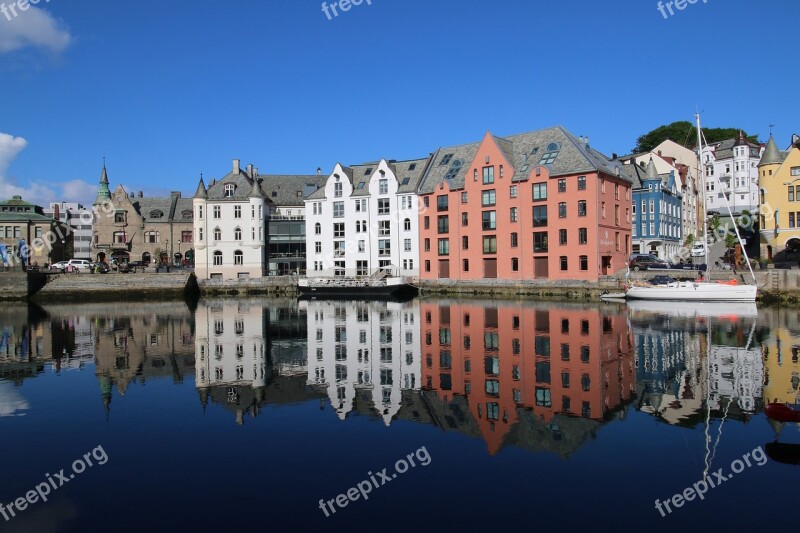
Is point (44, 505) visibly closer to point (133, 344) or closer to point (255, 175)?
point (133, 344)

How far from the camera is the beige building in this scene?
277 feet

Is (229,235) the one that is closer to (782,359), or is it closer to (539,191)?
(539,191)

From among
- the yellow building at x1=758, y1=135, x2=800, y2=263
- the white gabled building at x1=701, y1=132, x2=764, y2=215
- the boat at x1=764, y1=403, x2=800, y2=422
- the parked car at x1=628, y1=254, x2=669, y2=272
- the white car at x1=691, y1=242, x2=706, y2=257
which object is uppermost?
the white gabled building at x1=701, y1=132, x2=764, y2=215

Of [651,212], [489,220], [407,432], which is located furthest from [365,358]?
[651,212]

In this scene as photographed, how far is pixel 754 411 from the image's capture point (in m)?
15.6

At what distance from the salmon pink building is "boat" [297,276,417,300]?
7558mm

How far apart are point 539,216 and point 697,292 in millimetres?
19403

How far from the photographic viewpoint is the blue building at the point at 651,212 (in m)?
73.1

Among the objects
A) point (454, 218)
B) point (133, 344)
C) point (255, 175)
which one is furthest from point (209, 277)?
point (133, 344)

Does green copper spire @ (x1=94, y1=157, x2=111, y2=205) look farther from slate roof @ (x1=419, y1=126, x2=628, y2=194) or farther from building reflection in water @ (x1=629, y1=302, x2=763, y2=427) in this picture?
building reflection in water @ (x1=629, y1=302, x2=763, y2=427)

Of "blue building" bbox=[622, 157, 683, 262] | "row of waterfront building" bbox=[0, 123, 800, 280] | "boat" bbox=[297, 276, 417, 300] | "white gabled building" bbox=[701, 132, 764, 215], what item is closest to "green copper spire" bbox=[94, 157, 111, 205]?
"row of waterfront building" bbox=[0, 123, 800, 280]

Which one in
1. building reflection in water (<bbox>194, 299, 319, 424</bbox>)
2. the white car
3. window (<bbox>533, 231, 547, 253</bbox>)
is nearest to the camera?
building reflection in water (<bbox>194, 299, 319, 424</bbox>)

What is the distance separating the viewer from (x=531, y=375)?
20.2 meters

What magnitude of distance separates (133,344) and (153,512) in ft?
77.8
